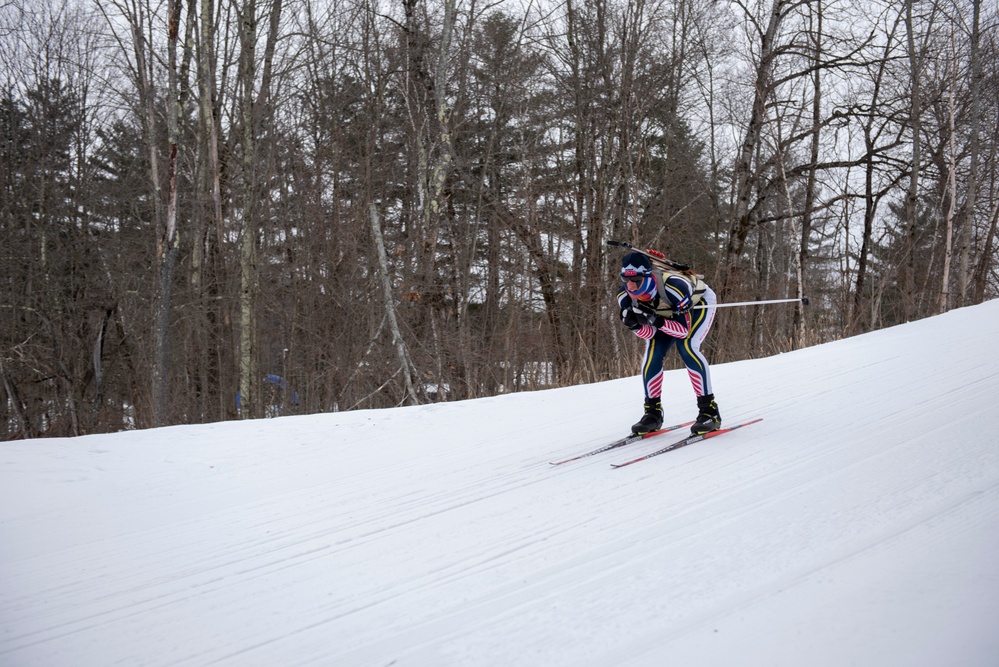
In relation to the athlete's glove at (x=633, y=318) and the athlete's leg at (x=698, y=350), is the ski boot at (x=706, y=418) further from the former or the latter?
the athlete's glove at (x=633, y=318)

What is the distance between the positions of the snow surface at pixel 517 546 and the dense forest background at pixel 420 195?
282 inches

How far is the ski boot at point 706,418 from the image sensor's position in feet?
18.9

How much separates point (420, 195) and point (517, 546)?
37.8 feet

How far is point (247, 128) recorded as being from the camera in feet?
37.5

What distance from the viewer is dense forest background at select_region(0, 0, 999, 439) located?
541 inches

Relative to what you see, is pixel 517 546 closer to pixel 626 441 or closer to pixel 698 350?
pixel 626 441

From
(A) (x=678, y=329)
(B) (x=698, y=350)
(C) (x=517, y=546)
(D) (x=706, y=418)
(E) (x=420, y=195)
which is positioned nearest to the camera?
(C) (x=517, y=546)

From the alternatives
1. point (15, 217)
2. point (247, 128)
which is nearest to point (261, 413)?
point (247, 128)

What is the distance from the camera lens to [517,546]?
3521 mm

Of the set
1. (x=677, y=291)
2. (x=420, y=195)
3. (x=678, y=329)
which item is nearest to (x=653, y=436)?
(x=678, y=329)

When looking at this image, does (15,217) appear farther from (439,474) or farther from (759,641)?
(759,641)

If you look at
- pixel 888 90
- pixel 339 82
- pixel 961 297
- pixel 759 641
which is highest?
pixel 339 82

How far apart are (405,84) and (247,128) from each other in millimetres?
4392

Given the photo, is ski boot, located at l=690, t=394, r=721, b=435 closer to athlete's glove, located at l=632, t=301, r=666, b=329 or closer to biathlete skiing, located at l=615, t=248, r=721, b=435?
biathlete skiing, located at l=615, t=248, r=721, b=435
